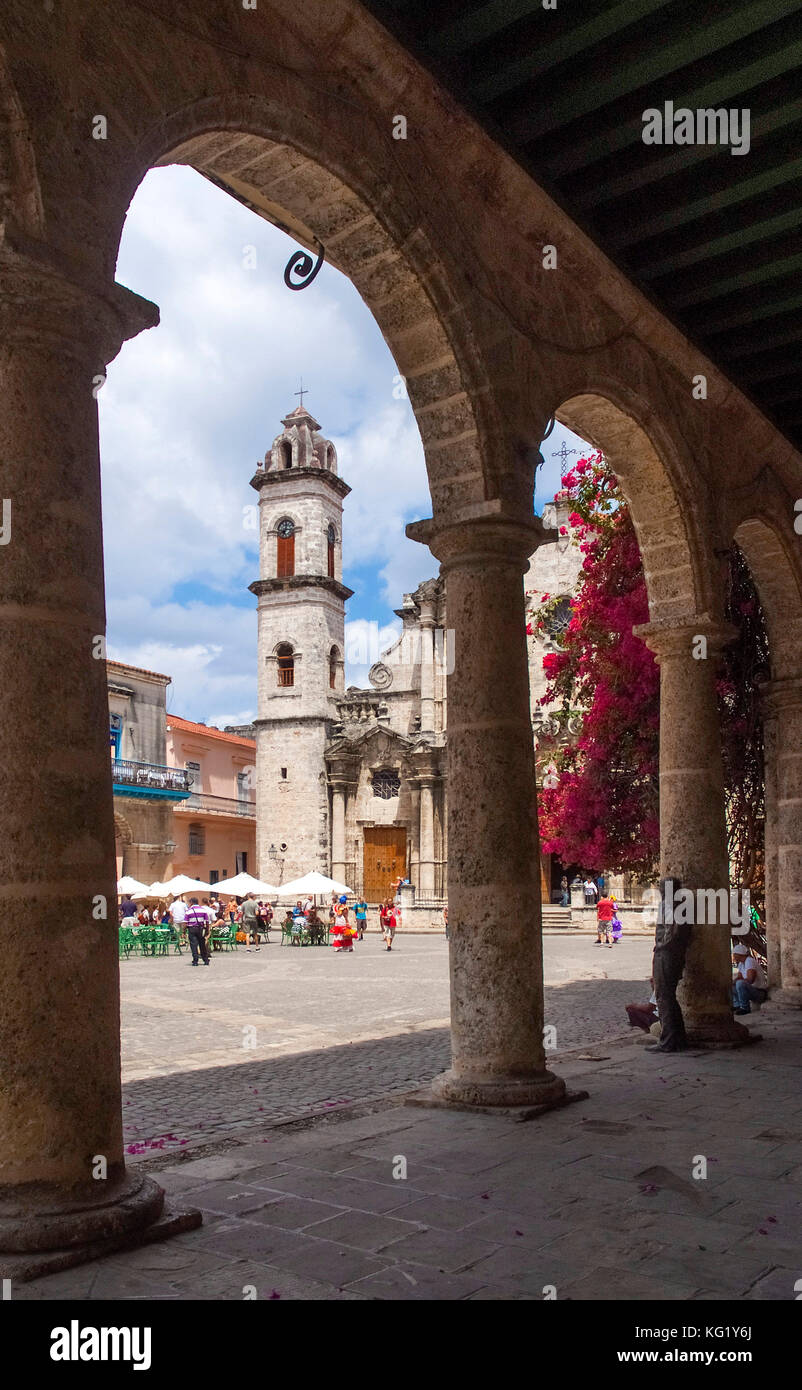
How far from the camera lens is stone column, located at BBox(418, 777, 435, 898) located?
31547mm

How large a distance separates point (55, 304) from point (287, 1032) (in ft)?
24.6

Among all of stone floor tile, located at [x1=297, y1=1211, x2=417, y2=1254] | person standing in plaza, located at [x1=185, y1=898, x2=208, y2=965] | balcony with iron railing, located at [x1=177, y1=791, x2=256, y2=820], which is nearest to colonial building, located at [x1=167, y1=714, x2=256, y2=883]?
balcony with iron railing, located at [x1=177, y1=791, x2=256, y2=820]

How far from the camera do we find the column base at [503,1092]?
493 centimetres

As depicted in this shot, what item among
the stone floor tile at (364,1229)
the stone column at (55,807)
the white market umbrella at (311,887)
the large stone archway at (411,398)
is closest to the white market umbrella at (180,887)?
the white market umbrella at (311,887)

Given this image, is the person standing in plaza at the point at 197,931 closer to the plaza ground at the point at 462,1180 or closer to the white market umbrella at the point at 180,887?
the white market umbrella at the point at 180,887

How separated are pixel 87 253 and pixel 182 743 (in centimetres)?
3823

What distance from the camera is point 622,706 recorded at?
9.02 m

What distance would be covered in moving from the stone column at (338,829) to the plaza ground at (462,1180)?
25.1 meters

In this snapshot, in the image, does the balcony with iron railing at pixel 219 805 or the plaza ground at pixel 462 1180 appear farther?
the balcony with iron railing at pixel 219 805

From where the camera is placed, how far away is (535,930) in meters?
5.17

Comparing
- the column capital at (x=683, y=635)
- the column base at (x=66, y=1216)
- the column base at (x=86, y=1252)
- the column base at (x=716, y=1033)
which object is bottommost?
the column base at (x=716, y=1033)

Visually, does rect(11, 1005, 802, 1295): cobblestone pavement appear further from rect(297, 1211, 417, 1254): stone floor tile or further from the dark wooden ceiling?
the dark wooden ceiling

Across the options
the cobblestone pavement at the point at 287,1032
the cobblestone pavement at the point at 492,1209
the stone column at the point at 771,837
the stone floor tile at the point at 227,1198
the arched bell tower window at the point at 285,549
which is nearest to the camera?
the cobblestone pavement at the point at 492,1209

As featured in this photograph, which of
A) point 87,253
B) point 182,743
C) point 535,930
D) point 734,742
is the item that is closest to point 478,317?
point 87,253
